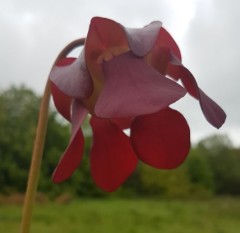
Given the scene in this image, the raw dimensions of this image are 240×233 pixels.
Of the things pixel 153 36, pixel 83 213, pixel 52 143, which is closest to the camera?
pixel 153 36

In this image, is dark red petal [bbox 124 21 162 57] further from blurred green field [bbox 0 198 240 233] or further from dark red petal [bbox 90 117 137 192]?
blurred green field [bbox 0 198 240 233]

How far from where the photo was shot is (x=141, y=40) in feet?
0.96

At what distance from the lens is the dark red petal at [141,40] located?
29cm

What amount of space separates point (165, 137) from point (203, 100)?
4cm

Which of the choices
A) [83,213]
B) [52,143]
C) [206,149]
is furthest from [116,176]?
[206,149]

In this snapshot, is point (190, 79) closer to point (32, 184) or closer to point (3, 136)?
point (32, 184)

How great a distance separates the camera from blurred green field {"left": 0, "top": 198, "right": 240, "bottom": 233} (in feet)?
32.9

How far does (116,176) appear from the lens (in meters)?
0.36

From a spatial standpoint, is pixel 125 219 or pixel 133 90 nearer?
pixel 133 90

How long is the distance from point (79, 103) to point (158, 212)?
42.2 ft

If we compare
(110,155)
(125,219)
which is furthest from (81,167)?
(110,155)

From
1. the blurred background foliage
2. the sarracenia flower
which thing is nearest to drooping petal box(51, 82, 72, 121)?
the sarracenia flower

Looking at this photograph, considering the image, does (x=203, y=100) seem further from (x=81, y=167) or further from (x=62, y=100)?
Answer: (x=81, y=167)

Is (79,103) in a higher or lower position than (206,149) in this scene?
lower
